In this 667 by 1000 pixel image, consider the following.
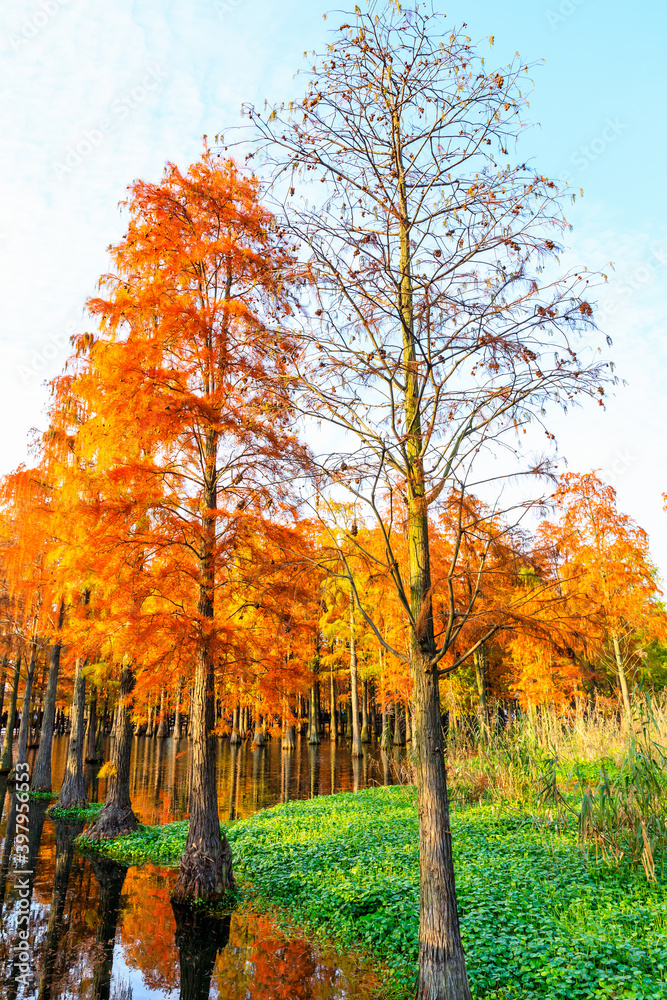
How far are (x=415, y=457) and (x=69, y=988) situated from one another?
6.71 m

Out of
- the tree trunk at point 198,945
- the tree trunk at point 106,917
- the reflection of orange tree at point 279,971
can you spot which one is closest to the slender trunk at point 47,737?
the tree trunk at point 106,917

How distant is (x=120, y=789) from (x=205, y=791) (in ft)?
16.6

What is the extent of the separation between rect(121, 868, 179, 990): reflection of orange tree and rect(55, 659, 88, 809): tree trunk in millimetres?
6638

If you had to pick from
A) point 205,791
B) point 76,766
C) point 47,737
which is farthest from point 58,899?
point 47,737

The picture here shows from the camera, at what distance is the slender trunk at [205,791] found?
8898 millimetres

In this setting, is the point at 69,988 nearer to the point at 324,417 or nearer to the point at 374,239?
the point at 324,417

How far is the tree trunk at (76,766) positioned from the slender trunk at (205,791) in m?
7.89

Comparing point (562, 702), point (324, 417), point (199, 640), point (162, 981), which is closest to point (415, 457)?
point (324, 417)

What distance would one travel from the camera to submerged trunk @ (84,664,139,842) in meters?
13.0

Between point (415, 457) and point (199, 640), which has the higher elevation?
point (415, 457)

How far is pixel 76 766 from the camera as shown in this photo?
642 inches

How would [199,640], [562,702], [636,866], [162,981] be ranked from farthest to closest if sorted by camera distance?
1. [562,702]
2. [199,640]
3. [636,866]
4. [162,981]

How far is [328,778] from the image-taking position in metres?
22.9

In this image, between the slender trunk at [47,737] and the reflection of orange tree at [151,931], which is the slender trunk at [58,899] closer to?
the reflection of orange tree at [151,931]
